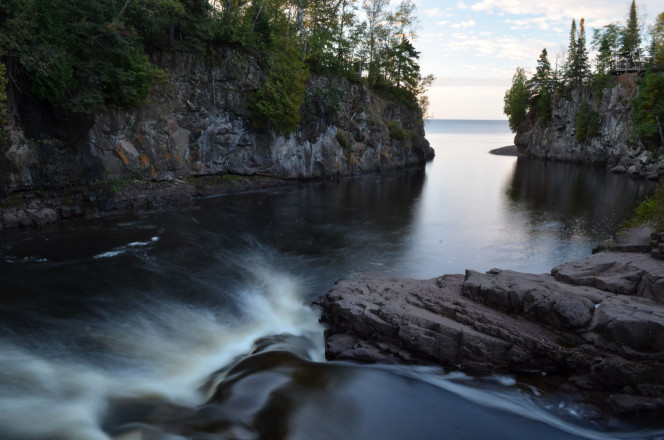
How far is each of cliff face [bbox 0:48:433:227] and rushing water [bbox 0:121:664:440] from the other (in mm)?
2631

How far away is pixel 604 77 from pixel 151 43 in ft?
192

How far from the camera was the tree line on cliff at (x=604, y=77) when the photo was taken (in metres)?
44.6

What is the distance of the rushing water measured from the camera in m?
7.09

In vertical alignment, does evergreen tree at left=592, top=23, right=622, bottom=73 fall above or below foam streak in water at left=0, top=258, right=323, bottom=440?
above

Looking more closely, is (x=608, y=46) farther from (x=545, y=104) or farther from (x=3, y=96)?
(x=3, y=96)

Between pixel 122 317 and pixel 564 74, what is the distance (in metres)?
73.6

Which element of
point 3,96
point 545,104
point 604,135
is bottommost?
point 3,96

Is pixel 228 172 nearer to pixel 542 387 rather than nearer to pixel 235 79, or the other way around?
pixel 235 79

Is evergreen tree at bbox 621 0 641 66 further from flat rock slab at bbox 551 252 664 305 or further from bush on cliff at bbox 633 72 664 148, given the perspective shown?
flat rock slab at bbox 551 252 664 305

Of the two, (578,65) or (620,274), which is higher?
(578,65)

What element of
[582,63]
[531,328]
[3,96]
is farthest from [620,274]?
[582,63]

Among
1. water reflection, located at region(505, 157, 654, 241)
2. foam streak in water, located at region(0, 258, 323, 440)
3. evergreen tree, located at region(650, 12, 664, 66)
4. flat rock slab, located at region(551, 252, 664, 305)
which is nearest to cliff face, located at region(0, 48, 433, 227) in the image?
foam streak in water, located at region(0, 258, 323, 440)

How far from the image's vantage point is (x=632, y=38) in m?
61.8

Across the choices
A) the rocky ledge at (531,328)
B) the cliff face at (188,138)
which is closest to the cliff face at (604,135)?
the cliff face at (188,138)
